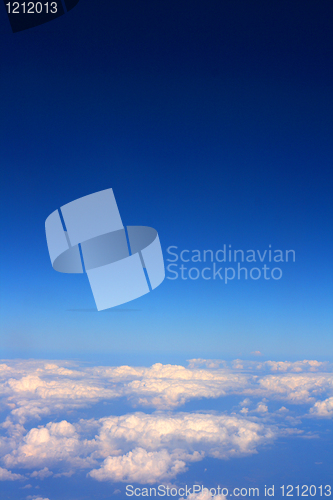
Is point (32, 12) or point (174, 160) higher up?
point (32, 12)

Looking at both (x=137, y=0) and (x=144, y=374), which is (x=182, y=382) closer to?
(x=144, y=374)

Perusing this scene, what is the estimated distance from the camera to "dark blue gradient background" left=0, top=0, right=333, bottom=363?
11.7ft

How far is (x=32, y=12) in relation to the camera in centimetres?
361

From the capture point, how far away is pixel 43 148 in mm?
3609

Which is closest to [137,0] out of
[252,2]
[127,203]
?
[252,2]

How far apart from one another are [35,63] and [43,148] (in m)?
0.75

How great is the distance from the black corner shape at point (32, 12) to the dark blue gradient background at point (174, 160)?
0.09 meters

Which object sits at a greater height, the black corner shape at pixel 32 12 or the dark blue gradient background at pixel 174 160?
the black corner shape at pixel 32 12

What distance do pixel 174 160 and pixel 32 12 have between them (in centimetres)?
182

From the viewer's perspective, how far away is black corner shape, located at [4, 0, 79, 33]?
360 cm

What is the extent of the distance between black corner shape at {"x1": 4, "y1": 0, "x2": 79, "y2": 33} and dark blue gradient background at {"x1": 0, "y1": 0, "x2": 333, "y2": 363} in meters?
0.09

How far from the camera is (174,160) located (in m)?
3.66

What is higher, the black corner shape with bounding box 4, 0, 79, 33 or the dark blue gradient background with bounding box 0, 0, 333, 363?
the black corner shape with bounding box 4, 0, 79, 33

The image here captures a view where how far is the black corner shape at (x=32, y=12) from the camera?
11.8 feet
